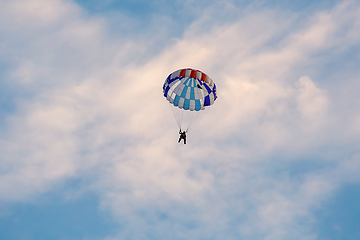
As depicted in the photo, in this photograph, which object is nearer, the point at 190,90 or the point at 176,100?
the point at 190,90

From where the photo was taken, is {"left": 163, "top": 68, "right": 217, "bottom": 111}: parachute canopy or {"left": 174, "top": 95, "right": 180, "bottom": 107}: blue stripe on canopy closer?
{"left": 163, "top": 68, "right": 217, "bottom": 111}: parachute canopy

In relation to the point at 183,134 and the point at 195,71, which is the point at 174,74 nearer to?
the point at 195,71

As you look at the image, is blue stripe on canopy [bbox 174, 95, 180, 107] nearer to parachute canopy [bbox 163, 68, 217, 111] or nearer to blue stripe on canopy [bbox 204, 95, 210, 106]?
parachute canopy [bbox 163, 68, 217, 111]

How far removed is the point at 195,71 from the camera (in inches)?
3162

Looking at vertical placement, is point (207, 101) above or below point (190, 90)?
below

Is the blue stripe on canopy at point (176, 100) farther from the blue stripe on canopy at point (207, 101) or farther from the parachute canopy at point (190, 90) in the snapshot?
the blue stripe on canopy at point (207, 101)

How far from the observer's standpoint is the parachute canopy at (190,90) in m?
80.1

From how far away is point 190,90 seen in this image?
263 ft

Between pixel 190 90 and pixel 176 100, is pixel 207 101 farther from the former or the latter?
pixel 176 100

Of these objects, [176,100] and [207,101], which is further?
[207,101]

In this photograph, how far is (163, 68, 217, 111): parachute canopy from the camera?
3155 inches

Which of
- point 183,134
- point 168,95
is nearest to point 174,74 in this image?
point 168,95

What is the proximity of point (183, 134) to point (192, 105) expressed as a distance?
4166mm

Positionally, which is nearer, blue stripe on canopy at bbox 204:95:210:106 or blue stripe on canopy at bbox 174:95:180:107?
blue stripe on canopy at bbox 174:95:180:107
